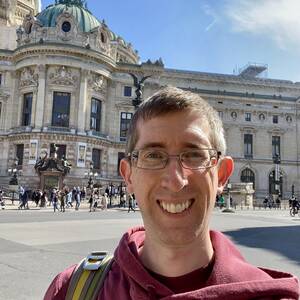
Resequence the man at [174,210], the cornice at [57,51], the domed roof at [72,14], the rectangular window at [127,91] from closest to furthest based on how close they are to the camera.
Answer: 1. the man at [174,210]
2. the cornice at [57,51]
3. the domed roof at [72,14]
4. the rectangular window at [127,91]

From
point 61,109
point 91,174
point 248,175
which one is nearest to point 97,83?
point 61,109

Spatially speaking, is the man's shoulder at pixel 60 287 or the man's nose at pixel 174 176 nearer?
the man's nose at pixel 174 176

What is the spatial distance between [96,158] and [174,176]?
5083cm

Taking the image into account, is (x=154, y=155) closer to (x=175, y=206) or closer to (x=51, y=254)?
(x=175, y=206)

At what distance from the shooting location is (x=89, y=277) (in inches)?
69.1

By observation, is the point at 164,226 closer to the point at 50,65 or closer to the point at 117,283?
the point at 117,283

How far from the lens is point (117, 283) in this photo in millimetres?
1730

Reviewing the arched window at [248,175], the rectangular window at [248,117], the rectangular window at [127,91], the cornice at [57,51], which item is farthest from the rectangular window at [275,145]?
the cornice at [57,51]

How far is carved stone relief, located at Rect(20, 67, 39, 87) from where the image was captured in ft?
167

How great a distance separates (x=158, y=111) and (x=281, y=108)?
6900 centimetres

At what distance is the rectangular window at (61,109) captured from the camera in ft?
166

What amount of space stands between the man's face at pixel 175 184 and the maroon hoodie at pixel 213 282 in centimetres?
14

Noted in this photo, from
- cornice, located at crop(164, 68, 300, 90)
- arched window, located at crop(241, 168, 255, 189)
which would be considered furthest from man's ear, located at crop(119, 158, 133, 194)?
arched window, located at crop(241, 168, 255, 189)

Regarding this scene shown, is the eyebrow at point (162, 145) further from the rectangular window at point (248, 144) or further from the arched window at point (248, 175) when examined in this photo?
the rectangular window at point (248, 144)
